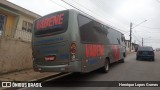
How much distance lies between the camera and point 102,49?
10.2 meters

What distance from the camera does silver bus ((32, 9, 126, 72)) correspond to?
7289mm

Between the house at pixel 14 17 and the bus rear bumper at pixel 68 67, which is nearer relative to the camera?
the bus rear bumper at pixel 68 67

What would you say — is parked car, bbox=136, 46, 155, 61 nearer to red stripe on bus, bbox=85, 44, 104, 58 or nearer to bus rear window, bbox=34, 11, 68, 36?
red stripe on bus, bbox=85, 44, 104, 58

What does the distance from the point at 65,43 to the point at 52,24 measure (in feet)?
4.03

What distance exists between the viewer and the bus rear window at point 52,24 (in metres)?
7.64

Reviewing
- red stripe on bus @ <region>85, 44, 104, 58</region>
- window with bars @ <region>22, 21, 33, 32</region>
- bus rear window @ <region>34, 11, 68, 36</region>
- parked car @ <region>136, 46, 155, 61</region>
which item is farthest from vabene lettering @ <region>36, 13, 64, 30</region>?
parked car @ <region>136, 46, 155, 61</region>

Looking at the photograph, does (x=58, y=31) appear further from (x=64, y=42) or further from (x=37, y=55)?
(x=37, y=55)

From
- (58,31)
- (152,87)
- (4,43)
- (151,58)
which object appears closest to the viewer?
(152,87)

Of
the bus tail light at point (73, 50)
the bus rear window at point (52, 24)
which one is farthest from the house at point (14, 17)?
the bus tail light at point (73, 50)

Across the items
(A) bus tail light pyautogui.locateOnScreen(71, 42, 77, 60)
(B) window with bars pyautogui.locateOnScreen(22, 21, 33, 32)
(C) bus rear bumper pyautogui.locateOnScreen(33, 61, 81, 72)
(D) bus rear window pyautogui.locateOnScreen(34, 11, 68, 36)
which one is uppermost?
(B) window with bars pyautogui.locateOnScreen(22, 21, 33, 32)

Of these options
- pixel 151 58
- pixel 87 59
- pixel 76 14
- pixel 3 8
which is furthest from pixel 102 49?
pixel 151 58

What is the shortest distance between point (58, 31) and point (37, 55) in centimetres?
156

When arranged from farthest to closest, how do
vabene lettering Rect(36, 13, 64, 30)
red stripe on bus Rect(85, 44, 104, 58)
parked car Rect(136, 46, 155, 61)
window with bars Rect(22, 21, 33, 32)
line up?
1. parked car Rect(136, 46, 155, 61)
2. window with bars Rect(22, 21, 33, 32)
3. red stripe on bus Rect(85, 44, 104, 58)
4. vabene lettering Rect(36, 13, 64, 30)

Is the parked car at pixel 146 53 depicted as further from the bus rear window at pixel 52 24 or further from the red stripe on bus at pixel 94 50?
the bus rear window at pixel 52 24
